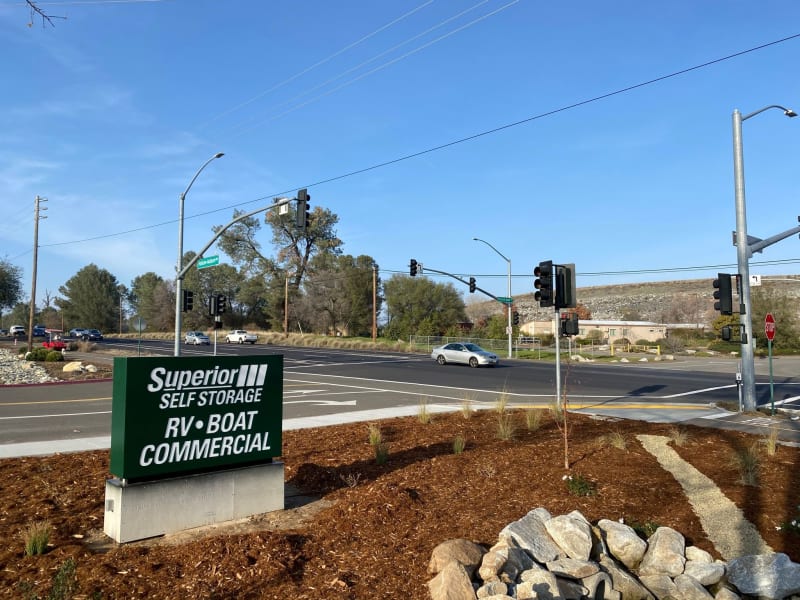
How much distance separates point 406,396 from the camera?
20.0m

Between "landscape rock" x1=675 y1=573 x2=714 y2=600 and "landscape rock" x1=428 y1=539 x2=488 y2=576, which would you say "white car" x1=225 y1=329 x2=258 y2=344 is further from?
"landscape rock" x1=675 y1=573 x2=714 y2=600

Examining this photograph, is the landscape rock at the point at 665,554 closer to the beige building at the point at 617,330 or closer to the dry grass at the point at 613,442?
the dry grass at the point at 613,442

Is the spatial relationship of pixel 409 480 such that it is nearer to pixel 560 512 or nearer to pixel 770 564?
pixel 560 512

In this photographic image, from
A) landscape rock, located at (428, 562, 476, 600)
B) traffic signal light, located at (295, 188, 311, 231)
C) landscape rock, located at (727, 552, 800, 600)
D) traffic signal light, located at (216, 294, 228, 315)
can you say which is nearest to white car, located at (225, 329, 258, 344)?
traffic signal light, located at (216, 294, 228, 315)

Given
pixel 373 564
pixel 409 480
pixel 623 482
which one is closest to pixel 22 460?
pixel 409 480

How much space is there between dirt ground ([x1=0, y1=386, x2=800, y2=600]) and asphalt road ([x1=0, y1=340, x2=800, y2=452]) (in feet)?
6.12

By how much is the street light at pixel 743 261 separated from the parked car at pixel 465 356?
1917 centimetres

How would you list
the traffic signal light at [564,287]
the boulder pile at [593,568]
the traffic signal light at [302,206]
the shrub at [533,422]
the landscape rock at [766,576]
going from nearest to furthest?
the boulder pile at [593,568]
the landscape rock at [766,576]
the shrub at [533,422]
the traffic signal light at [564,287]
the traffic signal light at [302,206]

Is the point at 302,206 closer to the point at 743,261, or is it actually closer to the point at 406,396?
the point at 406,396

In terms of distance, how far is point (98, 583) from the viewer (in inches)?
181

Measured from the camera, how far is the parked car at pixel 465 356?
36.3 meters

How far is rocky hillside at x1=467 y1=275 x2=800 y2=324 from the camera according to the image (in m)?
113

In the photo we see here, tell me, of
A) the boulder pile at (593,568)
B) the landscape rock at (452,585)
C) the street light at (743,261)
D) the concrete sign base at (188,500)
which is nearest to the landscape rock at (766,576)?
the boulder pile at (593,568)

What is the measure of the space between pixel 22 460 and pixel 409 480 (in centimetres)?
576
